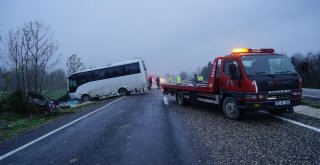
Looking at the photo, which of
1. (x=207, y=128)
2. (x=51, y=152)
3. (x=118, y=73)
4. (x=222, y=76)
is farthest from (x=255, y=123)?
(x=118, y=73)

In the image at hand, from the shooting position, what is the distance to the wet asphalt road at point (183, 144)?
5645mm

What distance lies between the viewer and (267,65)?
9.51 metres

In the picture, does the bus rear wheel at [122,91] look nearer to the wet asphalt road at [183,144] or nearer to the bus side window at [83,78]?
the bus side window at [83,78]

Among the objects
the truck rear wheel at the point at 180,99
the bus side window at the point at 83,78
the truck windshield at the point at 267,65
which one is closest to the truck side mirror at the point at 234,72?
the truck windshield at the point at 267,65

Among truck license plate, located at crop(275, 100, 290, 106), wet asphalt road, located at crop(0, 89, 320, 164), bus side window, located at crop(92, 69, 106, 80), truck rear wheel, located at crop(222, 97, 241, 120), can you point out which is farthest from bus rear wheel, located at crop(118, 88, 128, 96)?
truck license plate, located at crop(275, 100, 290, 106)

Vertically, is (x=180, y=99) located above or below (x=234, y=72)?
below

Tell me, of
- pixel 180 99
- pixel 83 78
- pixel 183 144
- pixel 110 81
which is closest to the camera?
pixel 183 144

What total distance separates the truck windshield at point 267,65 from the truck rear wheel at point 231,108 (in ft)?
3.81

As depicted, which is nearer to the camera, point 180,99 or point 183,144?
point 183,144

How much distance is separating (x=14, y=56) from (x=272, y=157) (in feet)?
65.1

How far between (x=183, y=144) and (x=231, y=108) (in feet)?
12.1

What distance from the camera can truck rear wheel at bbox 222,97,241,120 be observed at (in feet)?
31.3

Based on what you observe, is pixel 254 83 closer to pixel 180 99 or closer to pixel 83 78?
pixel 180 99

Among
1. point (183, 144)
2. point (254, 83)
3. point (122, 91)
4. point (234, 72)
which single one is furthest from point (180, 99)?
point (122, 91)
